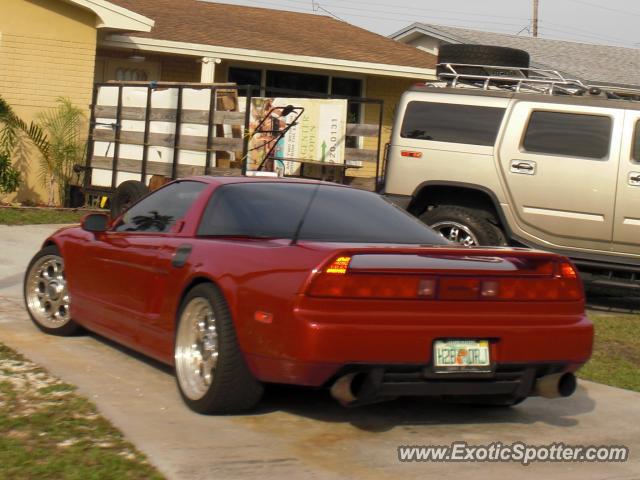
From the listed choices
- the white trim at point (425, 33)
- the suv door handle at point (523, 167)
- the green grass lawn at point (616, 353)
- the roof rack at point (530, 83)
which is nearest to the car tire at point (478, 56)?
the roof rack at point (530, 83)

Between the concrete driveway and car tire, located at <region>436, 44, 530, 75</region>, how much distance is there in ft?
21.9

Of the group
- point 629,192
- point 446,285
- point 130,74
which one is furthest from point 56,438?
point 130,74

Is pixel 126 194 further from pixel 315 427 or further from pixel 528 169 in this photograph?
pixel 315 427

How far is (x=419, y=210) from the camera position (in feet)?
38.4

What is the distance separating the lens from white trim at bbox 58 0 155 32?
18.2 meters

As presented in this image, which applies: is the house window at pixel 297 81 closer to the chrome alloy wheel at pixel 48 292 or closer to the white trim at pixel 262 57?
the white trim at pixel 262 57

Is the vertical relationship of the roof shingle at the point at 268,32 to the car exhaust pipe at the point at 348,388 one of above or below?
above

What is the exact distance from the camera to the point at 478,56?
45.0 feet

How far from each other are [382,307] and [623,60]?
25637 millimetres

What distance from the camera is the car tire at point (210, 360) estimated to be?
19.4 ft

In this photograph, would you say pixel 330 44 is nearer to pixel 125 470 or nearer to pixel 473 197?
pixel 473 197

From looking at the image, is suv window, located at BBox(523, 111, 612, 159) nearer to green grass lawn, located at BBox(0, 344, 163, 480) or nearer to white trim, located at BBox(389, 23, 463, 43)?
green grass lawn, located at BBox(0, 344, 163, 480)

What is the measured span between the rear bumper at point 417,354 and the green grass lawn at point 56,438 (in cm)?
88

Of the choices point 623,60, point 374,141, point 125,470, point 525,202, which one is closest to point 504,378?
point 125,470
